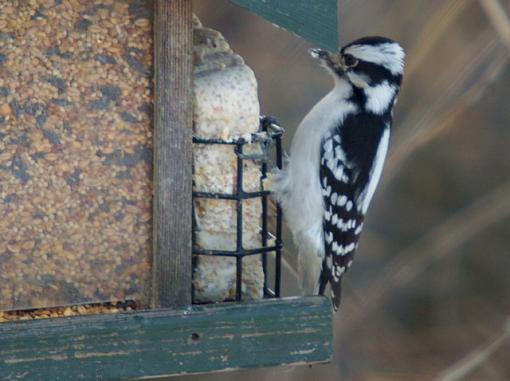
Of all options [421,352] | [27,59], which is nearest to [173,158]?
[27,59]

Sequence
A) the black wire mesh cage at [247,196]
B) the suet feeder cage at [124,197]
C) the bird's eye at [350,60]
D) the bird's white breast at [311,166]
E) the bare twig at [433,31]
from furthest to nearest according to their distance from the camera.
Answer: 1. the bare twig at [433,31]
2. the bird's eye at [350,60]
3. the bird's white breast at [311,166]
4. the black wire mesh cage at [247,196]
5. the suet feeder cage at [124,197]

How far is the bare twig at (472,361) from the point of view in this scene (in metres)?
5.53

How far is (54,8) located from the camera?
3.68 meters

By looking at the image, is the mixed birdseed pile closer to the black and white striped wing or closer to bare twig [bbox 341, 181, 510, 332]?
the black and white striped wing

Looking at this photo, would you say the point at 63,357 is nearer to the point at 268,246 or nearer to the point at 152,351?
the point at 152,351

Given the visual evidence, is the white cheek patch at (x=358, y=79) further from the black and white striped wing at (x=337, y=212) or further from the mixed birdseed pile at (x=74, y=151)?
the mixed birdseed pile at (x=74, y=151)

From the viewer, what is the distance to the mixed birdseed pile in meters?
3.70

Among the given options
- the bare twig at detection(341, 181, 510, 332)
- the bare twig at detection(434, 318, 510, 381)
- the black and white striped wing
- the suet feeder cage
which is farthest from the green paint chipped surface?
the bare twig at detection(434, 318, 510, 381)

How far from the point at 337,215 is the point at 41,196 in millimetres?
1347

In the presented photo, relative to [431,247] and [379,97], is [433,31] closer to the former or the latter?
[379,97]

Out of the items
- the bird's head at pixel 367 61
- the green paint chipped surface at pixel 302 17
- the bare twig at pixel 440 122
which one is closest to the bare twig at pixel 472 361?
the bare twig at pixel 440 122

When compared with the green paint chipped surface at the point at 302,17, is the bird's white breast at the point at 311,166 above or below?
below

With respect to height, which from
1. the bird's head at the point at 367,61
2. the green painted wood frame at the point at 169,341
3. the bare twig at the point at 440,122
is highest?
the bird's head at the point at 367,61

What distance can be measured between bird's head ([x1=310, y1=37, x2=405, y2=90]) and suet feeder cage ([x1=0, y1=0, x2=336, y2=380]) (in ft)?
3.02
